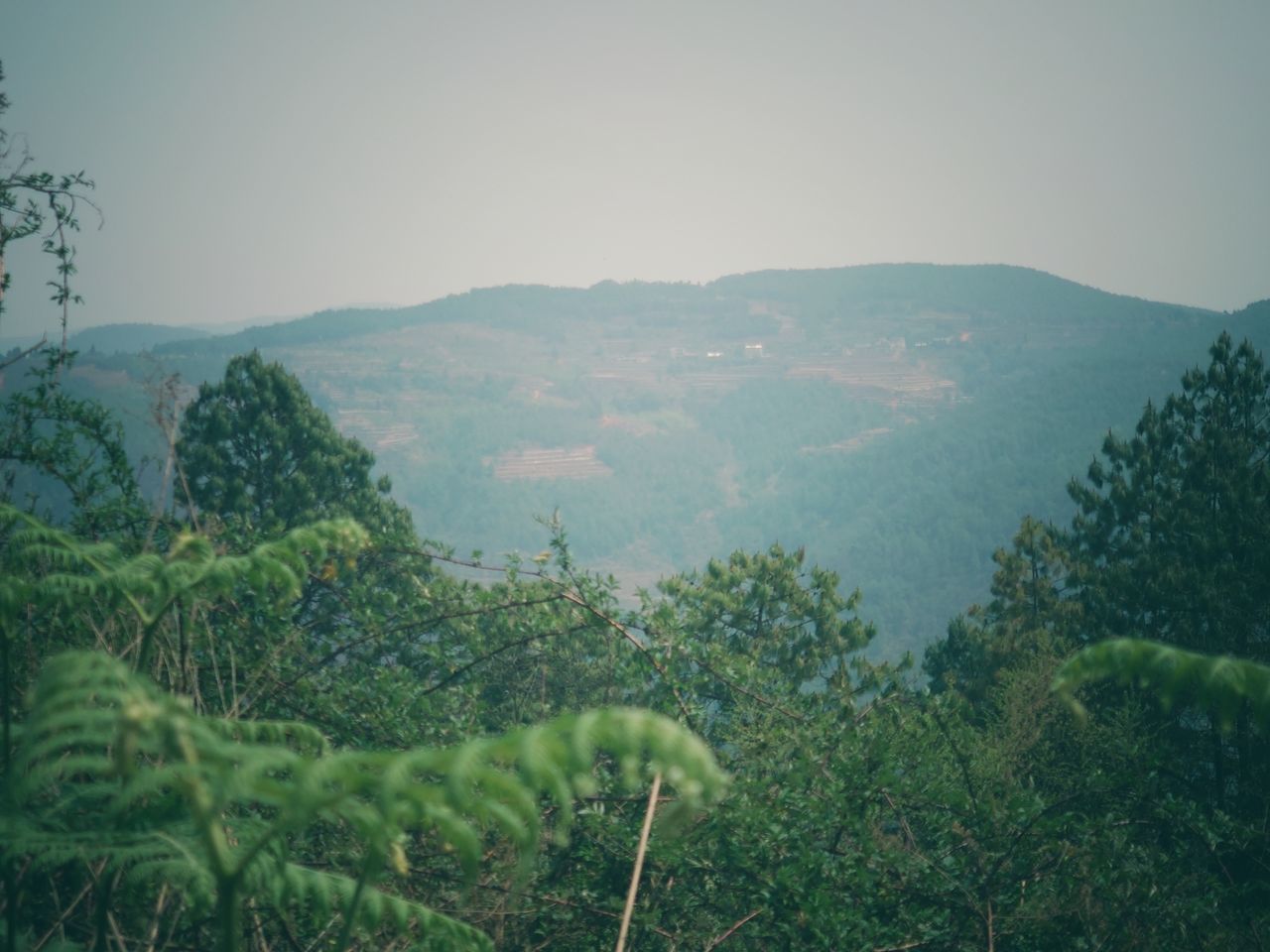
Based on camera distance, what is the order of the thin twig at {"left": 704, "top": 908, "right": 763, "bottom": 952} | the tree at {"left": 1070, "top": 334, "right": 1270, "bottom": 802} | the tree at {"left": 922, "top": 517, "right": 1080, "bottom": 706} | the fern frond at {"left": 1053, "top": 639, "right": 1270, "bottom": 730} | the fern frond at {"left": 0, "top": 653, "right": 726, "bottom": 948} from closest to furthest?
1. the fern frond at {"left": 0, "top": 653, "right": 726, "bottom": 948}
2. the fern frond at {"left": 1053, "top": 639, "right": 1270, "bottom": 730}
3. the thin twig at {"left": 704, "top": 908, "right": 763, "bottom": 952}
4. the tree at {"left": 1070, "top": 334, "right": 1270, "bottom": 802}
5. the tree at {"left": 922, "top": 517, "right": 1080, "bottom": 706}

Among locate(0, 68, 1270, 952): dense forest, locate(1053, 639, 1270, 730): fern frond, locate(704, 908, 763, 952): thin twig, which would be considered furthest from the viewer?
locate(704, 908, 763, 952): thin twig

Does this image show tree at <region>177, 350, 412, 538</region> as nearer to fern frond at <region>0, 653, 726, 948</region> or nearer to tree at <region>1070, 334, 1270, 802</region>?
tree at <region>1070, 334, 1270, 802</region>

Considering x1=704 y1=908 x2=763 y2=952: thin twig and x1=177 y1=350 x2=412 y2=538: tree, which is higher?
x1=177 y1=350 x2=412 y2=538: tree

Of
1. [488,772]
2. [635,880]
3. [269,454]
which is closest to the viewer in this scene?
[488,772]

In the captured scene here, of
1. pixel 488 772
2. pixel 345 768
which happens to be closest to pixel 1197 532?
pixel 488 772

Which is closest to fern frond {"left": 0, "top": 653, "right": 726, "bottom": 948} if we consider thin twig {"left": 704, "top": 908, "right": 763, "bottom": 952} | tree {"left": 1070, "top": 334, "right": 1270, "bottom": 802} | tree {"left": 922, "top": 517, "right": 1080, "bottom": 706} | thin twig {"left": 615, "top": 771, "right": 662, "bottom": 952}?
thin twig {"left": 615, "top": 771, "right": 662, "bottom": 952}

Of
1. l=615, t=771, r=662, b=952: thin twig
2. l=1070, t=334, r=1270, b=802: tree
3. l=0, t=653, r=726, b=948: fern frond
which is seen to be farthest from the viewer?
l=1070, t=334, r=1270, b=802: tree

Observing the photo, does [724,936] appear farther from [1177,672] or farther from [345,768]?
[345,768]

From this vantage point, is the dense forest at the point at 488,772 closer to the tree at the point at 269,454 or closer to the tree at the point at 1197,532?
the tree at the point at 1197,532

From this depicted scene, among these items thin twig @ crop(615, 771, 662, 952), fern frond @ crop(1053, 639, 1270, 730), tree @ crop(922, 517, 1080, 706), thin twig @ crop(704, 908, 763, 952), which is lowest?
tree @ crop(922, 517, 1080, 706)

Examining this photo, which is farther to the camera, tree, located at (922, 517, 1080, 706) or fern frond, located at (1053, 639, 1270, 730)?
tree, located at (922, 517, 1080, 706)

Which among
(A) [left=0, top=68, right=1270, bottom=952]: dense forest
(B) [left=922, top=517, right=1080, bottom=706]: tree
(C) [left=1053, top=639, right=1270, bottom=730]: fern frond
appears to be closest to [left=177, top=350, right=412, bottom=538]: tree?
(A) [left=0, top=68, right=1270, bottom=952]: dense forest

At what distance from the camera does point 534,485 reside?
589 ft

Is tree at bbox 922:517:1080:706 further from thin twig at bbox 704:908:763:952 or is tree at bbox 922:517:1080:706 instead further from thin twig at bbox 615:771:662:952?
thin twig at bbox 615:771:662:952
